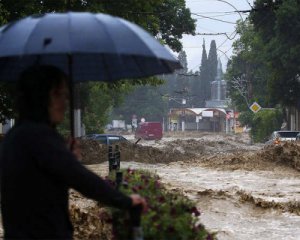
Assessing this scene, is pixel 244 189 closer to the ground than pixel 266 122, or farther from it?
closer to the ground

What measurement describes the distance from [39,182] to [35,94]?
1.47 ft

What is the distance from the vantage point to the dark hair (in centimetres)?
335

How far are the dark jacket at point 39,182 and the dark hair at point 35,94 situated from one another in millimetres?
75

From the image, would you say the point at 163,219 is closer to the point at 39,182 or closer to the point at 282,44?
the point at 39,182

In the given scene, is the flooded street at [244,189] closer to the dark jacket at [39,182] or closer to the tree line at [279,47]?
the dark jacket at [39,182]

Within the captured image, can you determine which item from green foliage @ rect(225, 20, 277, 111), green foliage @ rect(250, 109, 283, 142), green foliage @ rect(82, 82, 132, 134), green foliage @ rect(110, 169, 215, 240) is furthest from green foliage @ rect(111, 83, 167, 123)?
green foliage @ rect(110, 169, 215, 240)

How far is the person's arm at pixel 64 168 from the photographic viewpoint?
318cm

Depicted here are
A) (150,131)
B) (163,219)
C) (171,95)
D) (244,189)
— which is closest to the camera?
(163,219)

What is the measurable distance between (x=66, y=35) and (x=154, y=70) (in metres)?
1.09

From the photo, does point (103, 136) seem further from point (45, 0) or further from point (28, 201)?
point (28, 201)

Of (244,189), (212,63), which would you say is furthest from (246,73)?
(212,63)

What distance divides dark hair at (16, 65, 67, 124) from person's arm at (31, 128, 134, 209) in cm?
14

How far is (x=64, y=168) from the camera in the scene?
318 cm

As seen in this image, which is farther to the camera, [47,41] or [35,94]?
[47,41]
